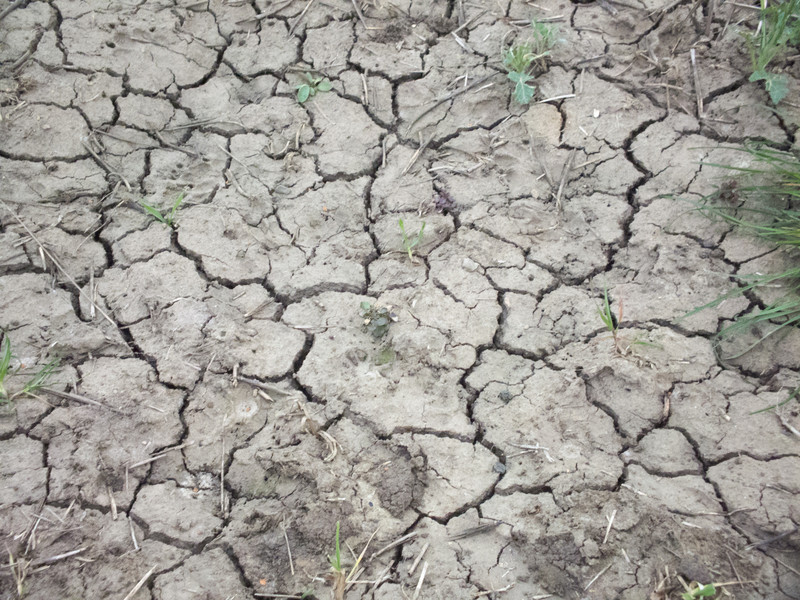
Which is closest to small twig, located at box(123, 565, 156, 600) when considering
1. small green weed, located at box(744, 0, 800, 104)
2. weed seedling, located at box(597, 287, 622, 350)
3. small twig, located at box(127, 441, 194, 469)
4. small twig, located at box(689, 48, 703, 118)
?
small twig, located at box(127, 441, 194, 469)

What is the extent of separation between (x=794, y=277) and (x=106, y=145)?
2982 mm

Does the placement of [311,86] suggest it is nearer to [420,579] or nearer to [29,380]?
[29,380]

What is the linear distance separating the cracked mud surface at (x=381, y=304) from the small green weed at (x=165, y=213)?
0.05m

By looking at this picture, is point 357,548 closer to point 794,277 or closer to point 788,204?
point 794,277

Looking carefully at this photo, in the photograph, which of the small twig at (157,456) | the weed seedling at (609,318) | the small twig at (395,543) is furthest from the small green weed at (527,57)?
the small twig at (157,456)

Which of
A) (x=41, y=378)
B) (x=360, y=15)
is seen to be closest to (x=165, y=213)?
(x=41, y=378)

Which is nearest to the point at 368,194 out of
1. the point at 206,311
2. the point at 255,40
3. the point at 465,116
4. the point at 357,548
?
the point at 465,116

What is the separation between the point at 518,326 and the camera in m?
2.60

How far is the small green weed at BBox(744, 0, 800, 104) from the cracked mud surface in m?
0.09

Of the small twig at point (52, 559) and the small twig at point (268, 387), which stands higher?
the small twig at point (268, 387)

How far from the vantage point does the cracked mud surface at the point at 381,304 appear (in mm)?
2141

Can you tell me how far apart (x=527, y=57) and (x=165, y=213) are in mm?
1804

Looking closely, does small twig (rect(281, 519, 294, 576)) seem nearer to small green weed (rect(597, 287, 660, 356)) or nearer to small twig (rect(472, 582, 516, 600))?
small twig (rect(472, 582, 516, 600))

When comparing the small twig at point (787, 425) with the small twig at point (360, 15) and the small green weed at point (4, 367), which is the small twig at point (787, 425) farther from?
the small green weed at point (4, 367)
